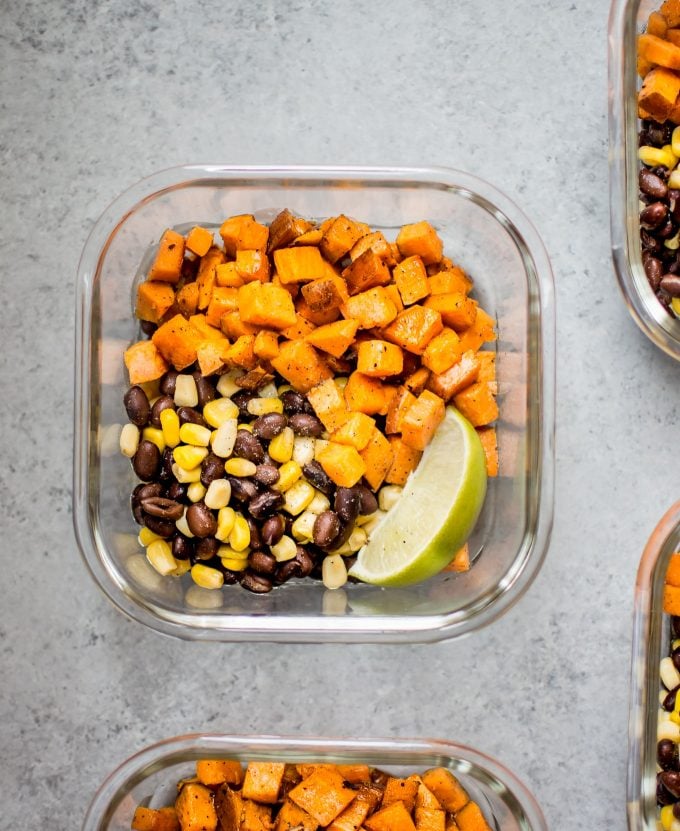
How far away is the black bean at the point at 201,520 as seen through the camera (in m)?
1.42

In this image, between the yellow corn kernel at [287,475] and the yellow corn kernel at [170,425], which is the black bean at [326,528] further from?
the yellow corn kernel at [170,425]

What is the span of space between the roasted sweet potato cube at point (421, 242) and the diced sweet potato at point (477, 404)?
213mm

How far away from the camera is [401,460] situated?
1.47m

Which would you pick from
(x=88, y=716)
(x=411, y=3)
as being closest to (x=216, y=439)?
(x=88, y=716)

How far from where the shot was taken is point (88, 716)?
1611 mm

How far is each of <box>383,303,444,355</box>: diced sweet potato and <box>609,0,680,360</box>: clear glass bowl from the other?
34cm

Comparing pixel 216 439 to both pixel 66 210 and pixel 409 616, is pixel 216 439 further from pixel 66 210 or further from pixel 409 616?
pixel 66 210

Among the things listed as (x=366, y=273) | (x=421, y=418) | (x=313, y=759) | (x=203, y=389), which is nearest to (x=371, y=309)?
(x=366, y=273)

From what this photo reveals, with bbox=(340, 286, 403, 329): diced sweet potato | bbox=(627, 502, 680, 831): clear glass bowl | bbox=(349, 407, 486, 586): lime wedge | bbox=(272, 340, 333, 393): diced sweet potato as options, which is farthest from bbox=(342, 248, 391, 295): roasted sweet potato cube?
bbox=(627, 502, 680, 831): clear glass bowl

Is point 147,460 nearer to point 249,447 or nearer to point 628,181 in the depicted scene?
point 249,447

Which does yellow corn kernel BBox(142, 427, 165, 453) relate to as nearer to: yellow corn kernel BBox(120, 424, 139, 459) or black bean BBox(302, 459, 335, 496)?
yellow corn kernel BBox(120, 424, 139, 459)

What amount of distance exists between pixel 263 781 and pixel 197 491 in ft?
1.50

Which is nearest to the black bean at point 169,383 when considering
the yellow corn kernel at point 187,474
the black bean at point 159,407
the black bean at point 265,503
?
the black bean at point 159,407

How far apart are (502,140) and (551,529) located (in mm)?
654
